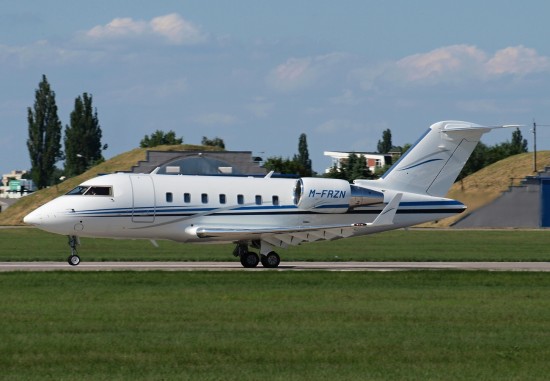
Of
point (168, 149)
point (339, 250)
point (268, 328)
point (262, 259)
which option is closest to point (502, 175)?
point (168, 149)

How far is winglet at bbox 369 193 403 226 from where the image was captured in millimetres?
38906

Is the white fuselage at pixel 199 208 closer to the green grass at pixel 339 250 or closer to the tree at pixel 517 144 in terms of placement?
the green grass at pixel 339 250

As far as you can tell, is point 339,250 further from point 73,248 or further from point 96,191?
point 96,191

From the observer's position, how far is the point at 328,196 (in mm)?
40188

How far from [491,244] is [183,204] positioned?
31.8 metres

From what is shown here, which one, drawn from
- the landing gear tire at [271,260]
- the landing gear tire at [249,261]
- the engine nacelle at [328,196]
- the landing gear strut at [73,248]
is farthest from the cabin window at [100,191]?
the engine nacelle at [328,196]

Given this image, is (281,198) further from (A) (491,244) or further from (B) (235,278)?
(A) (491,244)

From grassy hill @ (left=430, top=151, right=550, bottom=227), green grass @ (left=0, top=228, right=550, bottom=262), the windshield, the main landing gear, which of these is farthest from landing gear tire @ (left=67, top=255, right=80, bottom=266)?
grassy hill @ (left=430, top=151, right=550, bottom=227)

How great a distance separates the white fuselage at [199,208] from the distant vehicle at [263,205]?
33 millimetres

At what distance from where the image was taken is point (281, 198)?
40.6 metres

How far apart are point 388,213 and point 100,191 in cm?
964

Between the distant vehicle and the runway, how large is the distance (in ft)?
3.47

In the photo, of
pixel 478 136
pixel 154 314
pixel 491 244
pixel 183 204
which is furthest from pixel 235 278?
pixel 491 244

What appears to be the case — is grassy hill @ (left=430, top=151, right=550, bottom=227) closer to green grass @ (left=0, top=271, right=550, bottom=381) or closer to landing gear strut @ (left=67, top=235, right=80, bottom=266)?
landing gear strut @ (left=67, top=235, right=80, bottom=266)
